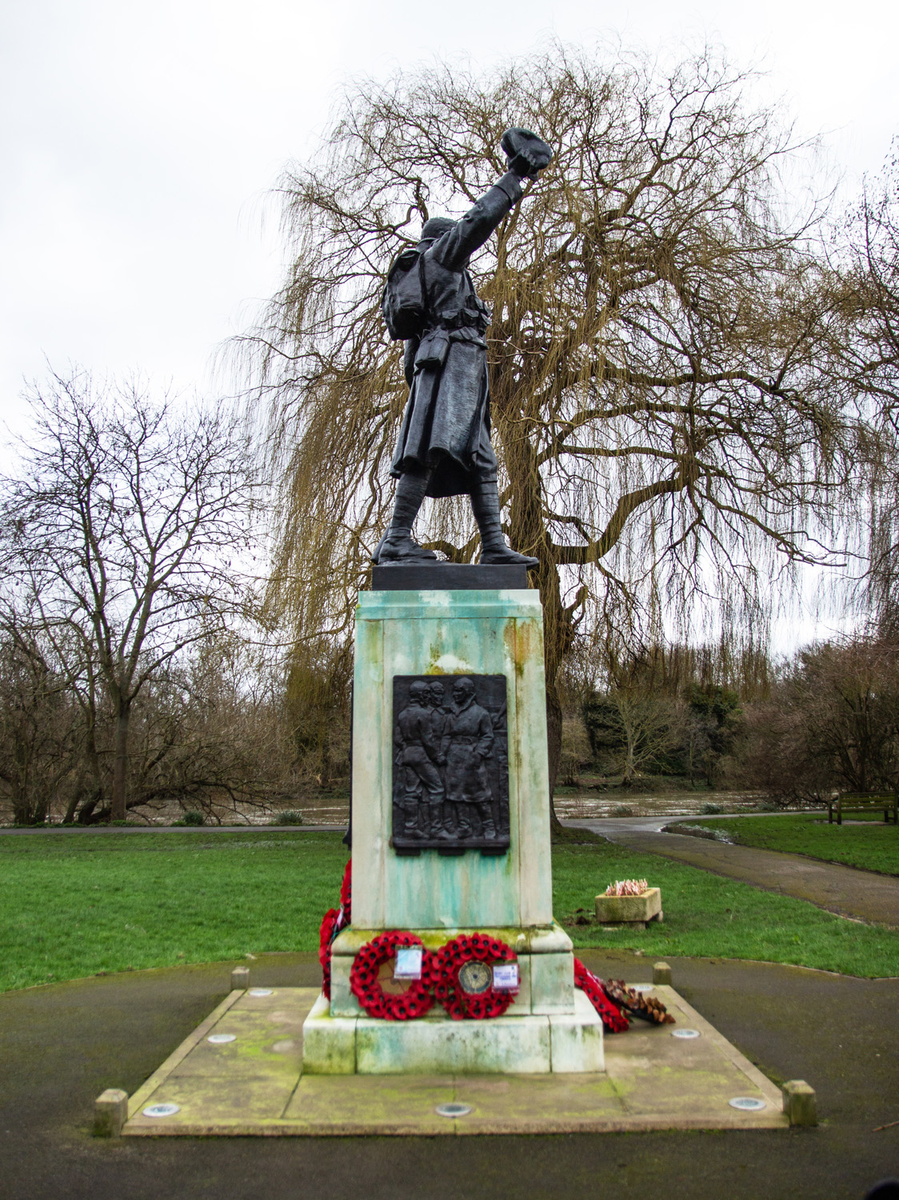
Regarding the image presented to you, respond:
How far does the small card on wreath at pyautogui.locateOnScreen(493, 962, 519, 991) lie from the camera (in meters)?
4.35

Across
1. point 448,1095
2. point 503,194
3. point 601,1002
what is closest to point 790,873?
point 601,1002

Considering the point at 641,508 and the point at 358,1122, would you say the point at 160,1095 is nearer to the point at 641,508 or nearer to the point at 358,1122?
the point at 358,1122

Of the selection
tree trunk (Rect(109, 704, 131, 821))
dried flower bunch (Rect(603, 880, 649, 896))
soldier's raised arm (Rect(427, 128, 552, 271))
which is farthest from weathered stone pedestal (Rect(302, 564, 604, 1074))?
tree trunk (Rect(109, 704, 131, 821))

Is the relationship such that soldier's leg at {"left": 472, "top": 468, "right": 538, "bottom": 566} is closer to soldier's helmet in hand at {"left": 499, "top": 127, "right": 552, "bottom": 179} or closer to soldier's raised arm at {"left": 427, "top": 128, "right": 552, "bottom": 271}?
soldier's raised arm at {"left": 427, "top": 128, "right": 552, "bottom": 271}

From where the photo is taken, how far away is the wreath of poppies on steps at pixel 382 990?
4.40 meters

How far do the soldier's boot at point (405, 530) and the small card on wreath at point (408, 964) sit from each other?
6.58ft

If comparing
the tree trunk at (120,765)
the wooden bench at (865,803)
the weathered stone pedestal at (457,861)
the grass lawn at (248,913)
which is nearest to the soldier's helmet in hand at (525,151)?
the weathered stone pedestal at (457,861)

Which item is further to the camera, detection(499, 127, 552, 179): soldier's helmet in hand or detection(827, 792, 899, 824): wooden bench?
detection(827, 792, 899, 824): wooden bench

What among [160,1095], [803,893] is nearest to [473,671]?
[160,1095]

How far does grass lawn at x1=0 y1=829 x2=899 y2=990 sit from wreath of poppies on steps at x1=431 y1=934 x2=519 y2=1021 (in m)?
3.69

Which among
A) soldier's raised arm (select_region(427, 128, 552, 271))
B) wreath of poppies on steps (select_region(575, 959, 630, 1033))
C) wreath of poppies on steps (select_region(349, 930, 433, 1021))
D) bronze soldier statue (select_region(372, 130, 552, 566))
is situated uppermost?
soldier's raised arm (select_region(427, 128, 552, 271))

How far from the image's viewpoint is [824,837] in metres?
17.9

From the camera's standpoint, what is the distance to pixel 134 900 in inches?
403

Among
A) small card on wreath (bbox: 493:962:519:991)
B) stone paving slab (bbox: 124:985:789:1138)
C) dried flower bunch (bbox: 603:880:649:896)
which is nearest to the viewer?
stone paving slab (bbox: 124:985:789:1138)
